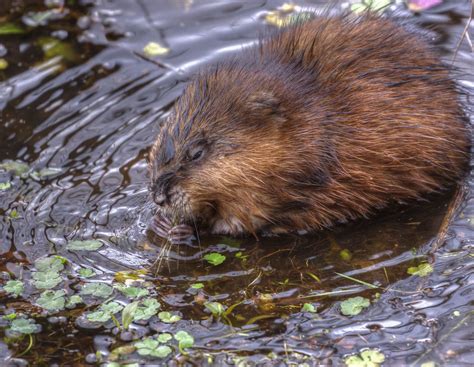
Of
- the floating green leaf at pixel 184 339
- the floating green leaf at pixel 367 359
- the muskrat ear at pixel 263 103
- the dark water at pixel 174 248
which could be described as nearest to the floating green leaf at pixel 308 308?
the dark water at pixel 174 248

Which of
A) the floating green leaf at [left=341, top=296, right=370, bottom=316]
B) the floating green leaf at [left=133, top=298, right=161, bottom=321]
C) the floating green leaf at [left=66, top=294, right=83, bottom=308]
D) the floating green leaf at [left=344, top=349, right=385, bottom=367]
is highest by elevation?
the floating green leaf at [left=66, top=294, right=83, bottom=308]

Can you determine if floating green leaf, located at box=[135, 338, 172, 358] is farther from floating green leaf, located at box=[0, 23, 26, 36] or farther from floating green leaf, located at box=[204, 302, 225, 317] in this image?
floating green leaf, located at box=[0, 23, 26, 36]

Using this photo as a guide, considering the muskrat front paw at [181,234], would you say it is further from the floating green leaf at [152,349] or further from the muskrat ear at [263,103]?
the floating green leaf at [152,349]

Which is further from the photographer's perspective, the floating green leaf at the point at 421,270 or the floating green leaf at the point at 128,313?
the floating green leaf at the point at 421,270

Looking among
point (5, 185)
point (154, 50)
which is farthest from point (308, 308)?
point (154, 50)

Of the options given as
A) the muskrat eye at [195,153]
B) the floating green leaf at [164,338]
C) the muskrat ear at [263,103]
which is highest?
the muskrat ear at [263,103]

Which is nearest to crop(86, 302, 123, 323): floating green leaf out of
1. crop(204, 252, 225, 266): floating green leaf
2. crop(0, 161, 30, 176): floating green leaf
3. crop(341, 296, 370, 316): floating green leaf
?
crop(204, 252, 225, 266): floating green leaf
